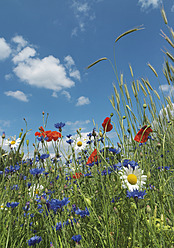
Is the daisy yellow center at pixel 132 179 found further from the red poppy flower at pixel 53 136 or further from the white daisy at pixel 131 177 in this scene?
the red poppy flower at pixel 53 136

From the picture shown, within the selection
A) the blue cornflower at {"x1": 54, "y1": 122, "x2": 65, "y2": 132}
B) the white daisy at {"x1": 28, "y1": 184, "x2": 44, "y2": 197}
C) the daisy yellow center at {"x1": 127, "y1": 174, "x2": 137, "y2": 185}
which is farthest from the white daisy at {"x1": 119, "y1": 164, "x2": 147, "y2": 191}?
the blue cornflower at {"x1": 54, "y1": 122, "x2": 65, "y2": 132}

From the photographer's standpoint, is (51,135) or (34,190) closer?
(34,190)

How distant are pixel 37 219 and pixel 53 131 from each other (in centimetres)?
83

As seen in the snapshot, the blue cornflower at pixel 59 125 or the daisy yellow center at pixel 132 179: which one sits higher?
the blue cornflower at pixel 59 125

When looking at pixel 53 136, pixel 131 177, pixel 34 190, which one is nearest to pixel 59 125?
pixel 53 136

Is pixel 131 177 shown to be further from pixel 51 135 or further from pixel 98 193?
pixel 51 135

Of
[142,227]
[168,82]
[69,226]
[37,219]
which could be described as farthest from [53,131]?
[168,82]

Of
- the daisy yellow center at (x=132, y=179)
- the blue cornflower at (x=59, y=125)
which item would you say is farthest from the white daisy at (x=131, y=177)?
the blue cornflower at (x=59, y=125)

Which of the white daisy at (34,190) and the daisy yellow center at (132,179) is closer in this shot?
the daisy yellow center at (132,179)

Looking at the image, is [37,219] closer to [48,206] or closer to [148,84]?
[48,206]

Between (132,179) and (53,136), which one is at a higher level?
(53,136)

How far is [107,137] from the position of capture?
5.87 ft

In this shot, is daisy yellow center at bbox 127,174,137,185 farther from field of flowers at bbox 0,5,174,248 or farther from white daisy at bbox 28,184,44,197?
white daisy at bbox 28,184,44,197

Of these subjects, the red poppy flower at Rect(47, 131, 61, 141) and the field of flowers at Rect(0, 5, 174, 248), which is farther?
the red poppy flower at Rect(47, 131, 61, 141)
